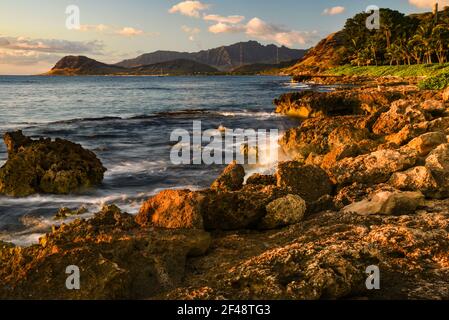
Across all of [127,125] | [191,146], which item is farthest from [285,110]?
[191,146]

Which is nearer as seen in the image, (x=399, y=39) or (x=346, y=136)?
(x=346, y=136)

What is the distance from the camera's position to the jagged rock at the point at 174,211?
6957 millimetres

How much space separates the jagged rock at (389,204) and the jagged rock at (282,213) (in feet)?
3.53

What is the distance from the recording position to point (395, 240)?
6.30m

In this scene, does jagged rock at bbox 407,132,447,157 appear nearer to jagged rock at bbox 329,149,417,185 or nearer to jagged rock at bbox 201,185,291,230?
jagged rock at bbox 329,149,417,185

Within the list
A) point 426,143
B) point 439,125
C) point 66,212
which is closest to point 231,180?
point 66,212

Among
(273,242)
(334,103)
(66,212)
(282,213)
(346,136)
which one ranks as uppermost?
(334,103)

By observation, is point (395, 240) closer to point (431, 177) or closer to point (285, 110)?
point (431, 177)

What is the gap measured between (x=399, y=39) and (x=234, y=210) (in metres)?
99.0

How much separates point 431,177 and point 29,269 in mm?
8028

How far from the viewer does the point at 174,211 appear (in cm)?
714

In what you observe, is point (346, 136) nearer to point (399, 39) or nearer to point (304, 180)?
point (304, 180)

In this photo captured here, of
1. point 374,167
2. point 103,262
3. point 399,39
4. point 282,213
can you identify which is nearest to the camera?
point 103,262

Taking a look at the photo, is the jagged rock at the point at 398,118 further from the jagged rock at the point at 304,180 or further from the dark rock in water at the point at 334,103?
the dark rock in water at the point at 334,103
